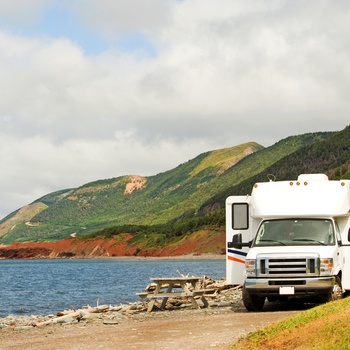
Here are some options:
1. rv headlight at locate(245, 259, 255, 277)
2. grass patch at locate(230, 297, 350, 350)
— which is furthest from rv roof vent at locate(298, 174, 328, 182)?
grass patch at locate(230, 297, 350, 350)

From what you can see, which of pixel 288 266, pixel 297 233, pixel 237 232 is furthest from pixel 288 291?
pixel 237 232

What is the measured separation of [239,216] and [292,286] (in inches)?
145

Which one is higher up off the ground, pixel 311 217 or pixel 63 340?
pixel 311 217

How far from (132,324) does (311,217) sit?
5846mm

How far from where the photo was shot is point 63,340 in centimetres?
1781

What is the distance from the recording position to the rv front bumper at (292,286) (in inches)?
826

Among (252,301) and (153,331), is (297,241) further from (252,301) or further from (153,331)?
(153,331)

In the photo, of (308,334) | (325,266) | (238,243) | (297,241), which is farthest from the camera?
(238,243)

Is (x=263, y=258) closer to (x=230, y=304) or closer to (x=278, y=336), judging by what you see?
(x=230, y=304)

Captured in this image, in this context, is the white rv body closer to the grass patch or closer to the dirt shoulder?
the dirt shoulder

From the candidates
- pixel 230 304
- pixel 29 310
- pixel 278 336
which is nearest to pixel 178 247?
pixel 29 310

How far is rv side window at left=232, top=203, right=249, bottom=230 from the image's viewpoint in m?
24.0

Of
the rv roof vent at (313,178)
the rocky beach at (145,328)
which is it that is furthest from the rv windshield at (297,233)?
the rocky beach at (145,328)

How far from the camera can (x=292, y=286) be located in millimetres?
21078
